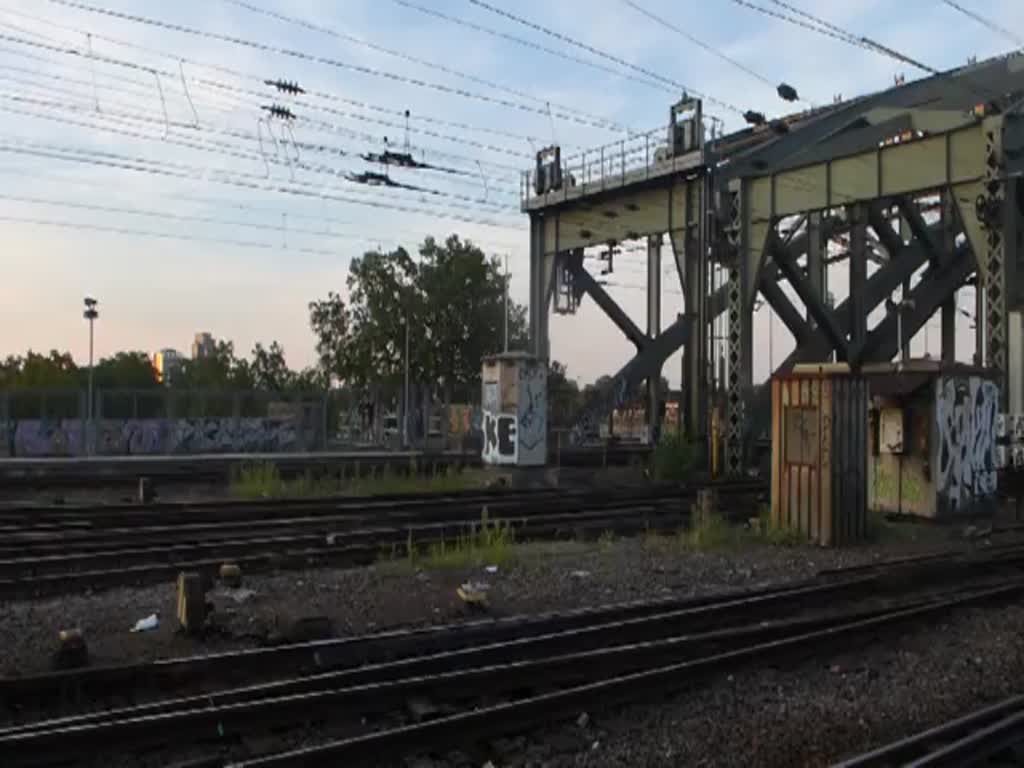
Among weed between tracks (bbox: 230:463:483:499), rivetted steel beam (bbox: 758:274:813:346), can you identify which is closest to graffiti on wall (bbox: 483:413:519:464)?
weed between tracks (bbox: 230:463:483:499)

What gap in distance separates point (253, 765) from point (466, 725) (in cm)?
153

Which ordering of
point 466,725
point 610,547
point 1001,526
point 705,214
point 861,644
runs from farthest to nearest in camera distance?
point 705,214, point 1001,526, point 610,547, point 861,644, point 466,725

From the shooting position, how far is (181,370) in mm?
85500

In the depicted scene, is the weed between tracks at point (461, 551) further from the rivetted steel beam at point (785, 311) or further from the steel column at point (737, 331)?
the rivetted steel beam at point (785, 311)

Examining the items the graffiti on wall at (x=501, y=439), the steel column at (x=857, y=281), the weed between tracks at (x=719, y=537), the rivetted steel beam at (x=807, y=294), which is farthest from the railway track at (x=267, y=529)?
the steel column at (x=857, y=281)

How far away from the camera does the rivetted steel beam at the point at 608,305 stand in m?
40.0

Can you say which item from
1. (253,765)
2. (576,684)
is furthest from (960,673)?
(253,765)

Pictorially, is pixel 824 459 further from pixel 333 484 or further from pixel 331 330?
pixel 331 330

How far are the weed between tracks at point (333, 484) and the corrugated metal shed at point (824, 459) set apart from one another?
8.39 metres

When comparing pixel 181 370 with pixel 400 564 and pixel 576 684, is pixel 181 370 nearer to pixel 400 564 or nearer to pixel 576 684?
pixel 400 564

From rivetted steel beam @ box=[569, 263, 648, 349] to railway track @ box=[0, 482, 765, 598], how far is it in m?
18.2

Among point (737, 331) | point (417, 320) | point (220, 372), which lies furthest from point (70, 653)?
point (220, 372)

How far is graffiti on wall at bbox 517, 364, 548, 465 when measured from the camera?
2583 centimetres

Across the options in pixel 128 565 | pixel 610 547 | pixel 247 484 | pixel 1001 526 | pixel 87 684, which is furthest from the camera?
pixel 247 484
